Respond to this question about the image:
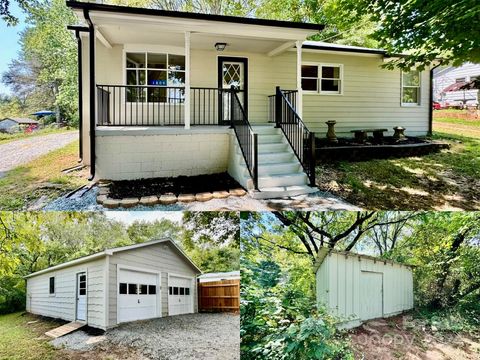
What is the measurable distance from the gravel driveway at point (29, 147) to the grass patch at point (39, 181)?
0.25 meters

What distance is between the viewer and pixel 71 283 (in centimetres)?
405

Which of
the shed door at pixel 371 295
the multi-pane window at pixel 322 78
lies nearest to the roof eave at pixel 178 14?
the multi-pane window at pixel 322 78

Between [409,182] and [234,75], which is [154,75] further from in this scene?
[409,182]

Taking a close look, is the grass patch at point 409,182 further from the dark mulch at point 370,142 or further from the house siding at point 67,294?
the house siding at point 67,294

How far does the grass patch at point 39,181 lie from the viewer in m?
5.74

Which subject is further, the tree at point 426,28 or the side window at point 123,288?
the tree at point 426,28

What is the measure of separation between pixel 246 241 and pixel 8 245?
247 cm

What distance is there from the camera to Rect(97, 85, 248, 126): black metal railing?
7534 mm

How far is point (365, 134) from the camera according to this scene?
30.7 ft

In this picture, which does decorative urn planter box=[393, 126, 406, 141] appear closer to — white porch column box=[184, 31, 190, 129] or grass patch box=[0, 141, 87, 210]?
white porch column box=[184, 31, 190, 129]

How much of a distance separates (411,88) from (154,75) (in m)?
6.77

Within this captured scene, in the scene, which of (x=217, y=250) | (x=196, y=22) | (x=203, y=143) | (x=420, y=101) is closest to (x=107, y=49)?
(x=196, y=22)

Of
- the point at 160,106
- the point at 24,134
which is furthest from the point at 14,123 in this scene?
the point at 160,106

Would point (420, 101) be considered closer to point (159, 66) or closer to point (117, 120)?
point (159, 66)
